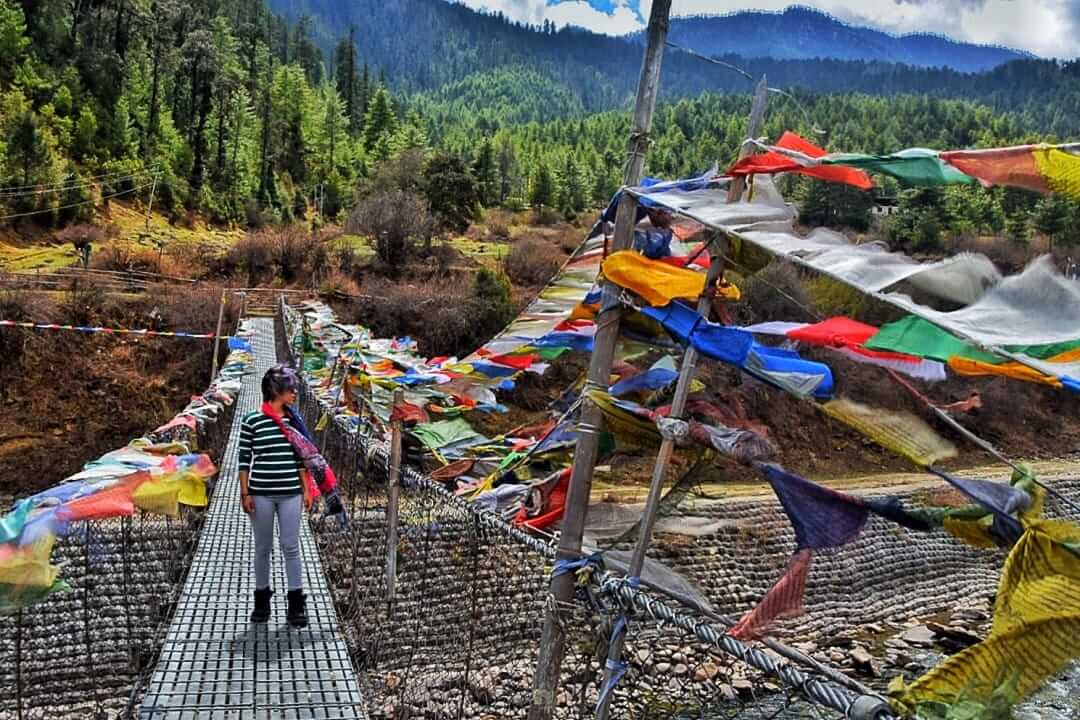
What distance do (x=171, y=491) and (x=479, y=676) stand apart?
17.6ft

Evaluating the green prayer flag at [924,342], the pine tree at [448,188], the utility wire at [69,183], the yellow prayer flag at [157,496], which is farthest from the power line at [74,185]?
the green prayer flag at [924,342]

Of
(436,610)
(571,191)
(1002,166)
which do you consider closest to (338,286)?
(436,610)

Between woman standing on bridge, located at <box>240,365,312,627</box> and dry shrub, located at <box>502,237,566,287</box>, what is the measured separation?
2444 cm

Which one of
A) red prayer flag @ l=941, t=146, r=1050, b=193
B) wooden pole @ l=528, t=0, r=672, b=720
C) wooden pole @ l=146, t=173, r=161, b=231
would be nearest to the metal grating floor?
wooden pole @ l=528, t=0, r=672, b=720

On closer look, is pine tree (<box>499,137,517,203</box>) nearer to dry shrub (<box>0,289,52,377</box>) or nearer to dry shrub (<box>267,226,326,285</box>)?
dry shrub (<box>267,226,326,285</box>)

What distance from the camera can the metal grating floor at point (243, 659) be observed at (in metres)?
2.91

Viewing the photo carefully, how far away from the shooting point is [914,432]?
5.74ft

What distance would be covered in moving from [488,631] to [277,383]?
5.43 meters

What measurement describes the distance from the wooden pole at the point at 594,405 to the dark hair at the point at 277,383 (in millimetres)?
1516

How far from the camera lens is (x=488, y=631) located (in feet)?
26.5

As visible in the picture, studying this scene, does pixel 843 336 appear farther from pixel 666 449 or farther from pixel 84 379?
pixel 84 379

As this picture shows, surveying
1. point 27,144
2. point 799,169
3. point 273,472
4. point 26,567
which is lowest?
point 27,144

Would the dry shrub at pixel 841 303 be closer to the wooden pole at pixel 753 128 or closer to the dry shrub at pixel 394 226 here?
the wooden pole at pixel 753 128

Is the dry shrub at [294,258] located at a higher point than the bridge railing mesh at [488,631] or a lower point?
lower
